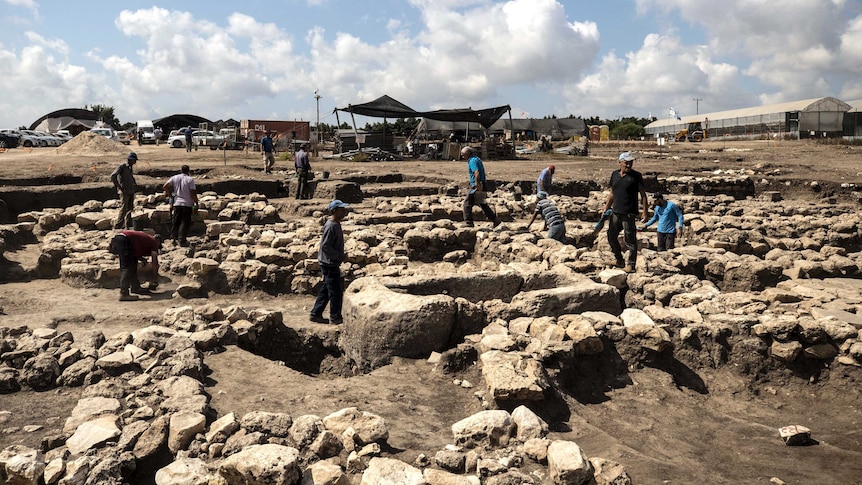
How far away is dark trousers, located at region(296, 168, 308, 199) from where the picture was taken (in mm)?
15328

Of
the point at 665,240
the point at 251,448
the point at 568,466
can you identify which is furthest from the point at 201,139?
the point at 568,466

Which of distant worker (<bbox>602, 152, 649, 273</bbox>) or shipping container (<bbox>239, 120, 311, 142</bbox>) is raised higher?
shipping container (<bbox>239, 120, 311, 142</bbox>)

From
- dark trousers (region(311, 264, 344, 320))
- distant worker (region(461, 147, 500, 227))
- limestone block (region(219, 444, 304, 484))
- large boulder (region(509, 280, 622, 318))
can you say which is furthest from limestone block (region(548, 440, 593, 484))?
distant worker (region(461, 147, 500, 227))

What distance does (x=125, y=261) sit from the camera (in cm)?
774

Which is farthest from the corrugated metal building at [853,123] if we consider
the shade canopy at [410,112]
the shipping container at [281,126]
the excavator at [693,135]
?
the shipping container at [281,126]

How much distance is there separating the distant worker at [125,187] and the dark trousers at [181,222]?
1249 mm

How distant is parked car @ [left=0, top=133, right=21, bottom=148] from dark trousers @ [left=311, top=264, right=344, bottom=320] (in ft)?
111

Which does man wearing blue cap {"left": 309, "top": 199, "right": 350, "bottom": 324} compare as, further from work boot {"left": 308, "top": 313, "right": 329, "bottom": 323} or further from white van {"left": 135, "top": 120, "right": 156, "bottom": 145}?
white van {"left": 135, "top": 120, "right": 156, "bottom": 145}

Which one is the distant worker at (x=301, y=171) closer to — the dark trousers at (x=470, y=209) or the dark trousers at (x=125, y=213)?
the dark trousers at (x=125, y=213)

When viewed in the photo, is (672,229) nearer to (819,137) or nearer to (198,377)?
(198,377)

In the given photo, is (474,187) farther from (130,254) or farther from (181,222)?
(130,254)

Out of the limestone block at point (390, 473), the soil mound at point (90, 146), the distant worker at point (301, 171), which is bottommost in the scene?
the limestone block at point (390, 473)

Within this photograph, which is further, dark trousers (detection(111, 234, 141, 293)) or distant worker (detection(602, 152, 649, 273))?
dark trousers (detection(111, 234, 141, 293))

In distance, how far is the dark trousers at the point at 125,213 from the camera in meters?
10.9
